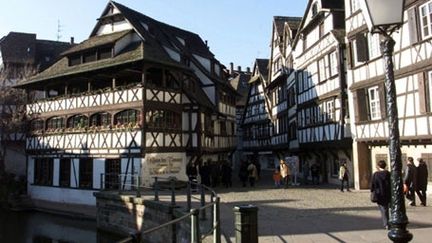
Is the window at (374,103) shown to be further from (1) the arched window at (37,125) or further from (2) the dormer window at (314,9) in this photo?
(1) the arched window at (37,125)

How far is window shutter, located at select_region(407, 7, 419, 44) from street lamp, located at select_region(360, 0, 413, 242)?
13.3 metres

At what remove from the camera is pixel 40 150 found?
32.2 m

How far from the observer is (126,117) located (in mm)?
27422

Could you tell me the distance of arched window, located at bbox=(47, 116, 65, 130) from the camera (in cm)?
3120

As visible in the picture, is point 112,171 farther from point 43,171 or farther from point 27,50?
point 27,50

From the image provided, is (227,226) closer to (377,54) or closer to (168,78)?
(377,54)

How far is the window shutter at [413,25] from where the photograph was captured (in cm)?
1772

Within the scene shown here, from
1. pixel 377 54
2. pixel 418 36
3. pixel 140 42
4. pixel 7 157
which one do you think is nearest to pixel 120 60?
pixel 140 42

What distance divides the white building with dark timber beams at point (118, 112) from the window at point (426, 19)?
13881 millimetres

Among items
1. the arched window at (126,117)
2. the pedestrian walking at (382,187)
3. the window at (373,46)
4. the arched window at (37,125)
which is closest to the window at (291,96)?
the arched window at (126,117)

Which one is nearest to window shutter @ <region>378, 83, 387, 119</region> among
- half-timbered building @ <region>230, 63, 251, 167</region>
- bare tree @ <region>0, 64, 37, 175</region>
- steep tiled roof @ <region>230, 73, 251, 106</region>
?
bare tree @ <region>0, 64, 37, 175</region>

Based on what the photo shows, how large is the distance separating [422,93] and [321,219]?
7180mm

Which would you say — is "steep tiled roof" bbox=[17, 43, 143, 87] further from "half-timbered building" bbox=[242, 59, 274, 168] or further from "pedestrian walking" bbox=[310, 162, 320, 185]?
"half-timbered building" bbox=[242, 59, 274, 168]

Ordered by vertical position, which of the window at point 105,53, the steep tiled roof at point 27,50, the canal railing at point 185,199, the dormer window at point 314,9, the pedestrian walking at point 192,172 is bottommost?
the canal railing at point 185,199
